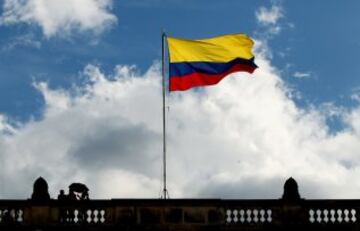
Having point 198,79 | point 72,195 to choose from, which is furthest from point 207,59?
point 72,195

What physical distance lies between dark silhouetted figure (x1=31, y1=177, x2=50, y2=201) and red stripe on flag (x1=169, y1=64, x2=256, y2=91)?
17.6 feet

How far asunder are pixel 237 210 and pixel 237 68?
533cm

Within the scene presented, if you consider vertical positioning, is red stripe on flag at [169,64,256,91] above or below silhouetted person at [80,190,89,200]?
above

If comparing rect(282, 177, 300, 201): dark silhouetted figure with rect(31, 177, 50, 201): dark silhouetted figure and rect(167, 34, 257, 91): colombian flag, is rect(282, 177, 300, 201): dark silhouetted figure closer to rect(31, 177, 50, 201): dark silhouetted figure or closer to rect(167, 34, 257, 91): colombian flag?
rect(167, 34, 257, 91): colombian flag

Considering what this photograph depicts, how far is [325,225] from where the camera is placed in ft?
87.6

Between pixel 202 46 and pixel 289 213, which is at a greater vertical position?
pixel 202 46

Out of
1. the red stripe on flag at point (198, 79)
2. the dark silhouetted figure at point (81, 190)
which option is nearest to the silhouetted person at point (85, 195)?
the dark silhouetted figure at point (81, 190)

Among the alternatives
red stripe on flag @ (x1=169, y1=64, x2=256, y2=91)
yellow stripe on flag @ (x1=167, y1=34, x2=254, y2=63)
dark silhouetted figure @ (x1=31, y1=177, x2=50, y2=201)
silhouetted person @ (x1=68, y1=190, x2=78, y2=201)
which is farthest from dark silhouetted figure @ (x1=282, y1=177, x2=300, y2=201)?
dark silhouetted figure @ (x1=31, y1=177, x2=50, y2=201)

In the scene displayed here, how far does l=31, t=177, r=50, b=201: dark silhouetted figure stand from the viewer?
2680cm

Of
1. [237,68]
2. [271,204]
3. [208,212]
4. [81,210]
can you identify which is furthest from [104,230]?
[237,68]

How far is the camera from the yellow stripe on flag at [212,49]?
97.9 feet

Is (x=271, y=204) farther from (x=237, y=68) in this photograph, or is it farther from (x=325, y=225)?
(x=237, y=68)

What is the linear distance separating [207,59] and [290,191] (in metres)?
5.69

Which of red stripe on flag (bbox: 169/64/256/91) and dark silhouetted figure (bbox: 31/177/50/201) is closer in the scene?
dark silhouetted figure (bbox: 31/177/50/201)
